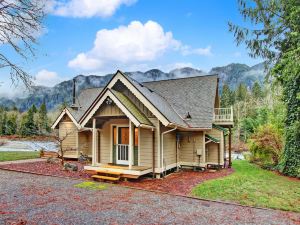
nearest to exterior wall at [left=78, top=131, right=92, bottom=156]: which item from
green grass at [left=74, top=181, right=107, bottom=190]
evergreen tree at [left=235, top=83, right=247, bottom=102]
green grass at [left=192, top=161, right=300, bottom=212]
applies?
green grass at [left=74, top=181, right=107, bottom=190]

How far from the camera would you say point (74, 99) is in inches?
803

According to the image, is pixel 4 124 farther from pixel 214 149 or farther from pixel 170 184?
pixel 170 184

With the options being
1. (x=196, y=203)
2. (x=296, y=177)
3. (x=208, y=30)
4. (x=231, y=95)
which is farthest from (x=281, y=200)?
(x=231, y=95)

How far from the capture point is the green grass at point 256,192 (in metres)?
7.31

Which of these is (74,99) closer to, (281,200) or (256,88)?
(281,200)

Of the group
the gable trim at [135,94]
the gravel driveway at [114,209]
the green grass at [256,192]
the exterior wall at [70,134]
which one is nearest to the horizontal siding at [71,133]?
the exterior wall at [70,134]

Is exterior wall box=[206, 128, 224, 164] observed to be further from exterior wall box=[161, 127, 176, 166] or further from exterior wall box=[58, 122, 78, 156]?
exterior wall box=[58, 122, 78, 156]

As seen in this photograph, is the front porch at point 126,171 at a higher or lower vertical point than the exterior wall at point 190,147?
lower

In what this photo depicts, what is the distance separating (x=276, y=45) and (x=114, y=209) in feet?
36.4

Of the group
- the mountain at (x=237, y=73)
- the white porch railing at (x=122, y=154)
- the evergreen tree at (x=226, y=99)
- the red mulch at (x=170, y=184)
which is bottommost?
the red mulch at (x=170, y=184)

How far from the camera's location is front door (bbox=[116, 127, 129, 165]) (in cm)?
1266

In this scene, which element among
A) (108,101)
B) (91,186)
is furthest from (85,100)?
(91,186)

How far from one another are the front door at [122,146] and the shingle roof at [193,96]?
3743mm

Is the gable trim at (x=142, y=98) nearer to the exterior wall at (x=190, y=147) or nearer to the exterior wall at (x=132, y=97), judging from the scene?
the exterior wall at (x=132, y=97)
